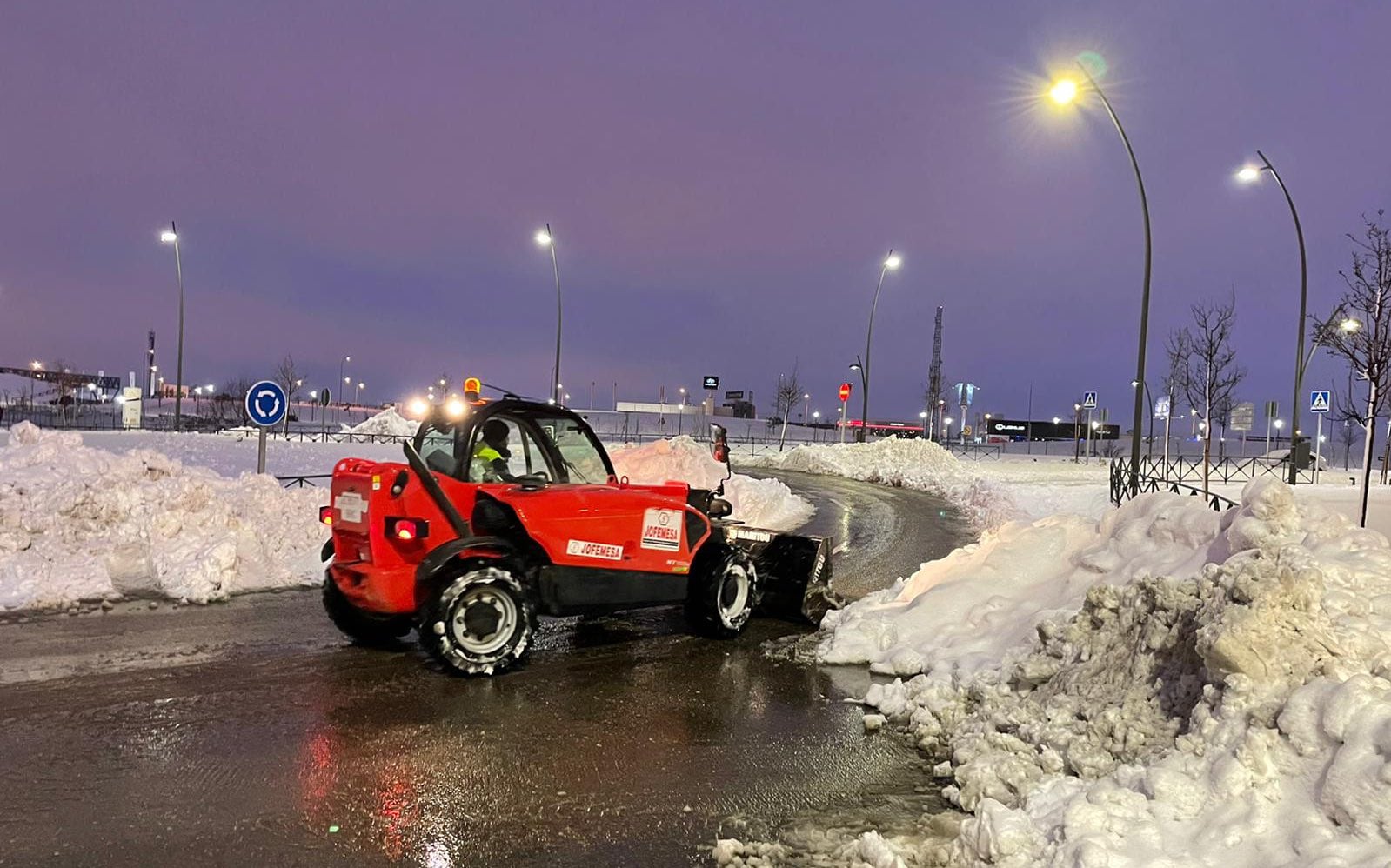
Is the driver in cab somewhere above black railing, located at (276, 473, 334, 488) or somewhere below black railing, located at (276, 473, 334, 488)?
above

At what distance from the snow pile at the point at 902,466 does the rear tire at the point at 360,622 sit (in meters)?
17.1

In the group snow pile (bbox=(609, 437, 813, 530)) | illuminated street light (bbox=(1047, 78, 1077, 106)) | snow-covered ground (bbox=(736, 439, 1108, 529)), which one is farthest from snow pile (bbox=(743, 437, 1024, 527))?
illuminated street light (bbox=(1047, 78, 1077, 106))

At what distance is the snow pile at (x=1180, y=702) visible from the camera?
11.5 ft

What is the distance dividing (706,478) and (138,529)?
1324 centimetres

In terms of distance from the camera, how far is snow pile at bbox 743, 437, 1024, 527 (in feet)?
79.9

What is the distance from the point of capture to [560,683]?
246 inches

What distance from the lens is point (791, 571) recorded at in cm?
846

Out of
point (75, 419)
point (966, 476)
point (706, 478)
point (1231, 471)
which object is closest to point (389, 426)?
point (75, 419)

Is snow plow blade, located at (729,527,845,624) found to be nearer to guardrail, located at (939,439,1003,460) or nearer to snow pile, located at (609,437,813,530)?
snow pile, located at (609,437,813,530)

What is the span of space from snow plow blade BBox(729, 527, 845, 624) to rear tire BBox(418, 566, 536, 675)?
2541mm

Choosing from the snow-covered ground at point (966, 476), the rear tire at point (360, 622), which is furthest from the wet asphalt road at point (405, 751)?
the snow-covered ground at point (966, 476)

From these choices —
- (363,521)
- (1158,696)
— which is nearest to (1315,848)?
(1158,696)

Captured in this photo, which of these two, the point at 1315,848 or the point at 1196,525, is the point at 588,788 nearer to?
the point at 1315,848

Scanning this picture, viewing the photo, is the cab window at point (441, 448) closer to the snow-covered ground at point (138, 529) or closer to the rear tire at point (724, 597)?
the rear tire at point (724, 597)
